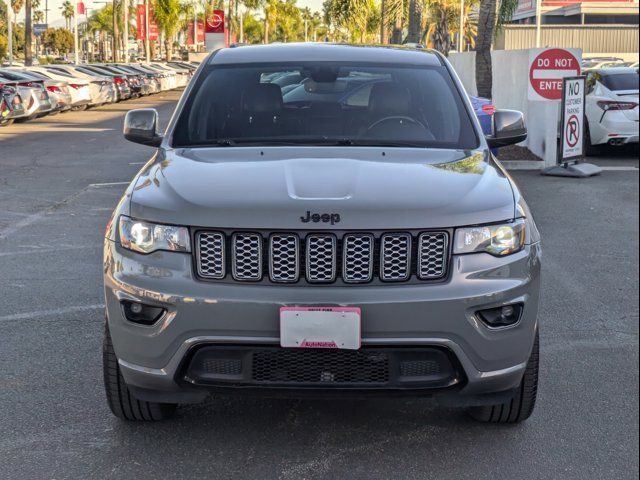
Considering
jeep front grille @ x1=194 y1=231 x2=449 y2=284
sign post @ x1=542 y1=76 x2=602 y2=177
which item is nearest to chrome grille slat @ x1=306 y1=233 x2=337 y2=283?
jeep front grille @ x1=194 y1=231 x2=449 y2=284

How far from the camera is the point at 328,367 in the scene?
3.99 m

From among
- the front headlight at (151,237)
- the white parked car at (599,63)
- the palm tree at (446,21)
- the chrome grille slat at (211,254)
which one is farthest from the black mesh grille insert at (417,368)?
the palm tree at (446,21)

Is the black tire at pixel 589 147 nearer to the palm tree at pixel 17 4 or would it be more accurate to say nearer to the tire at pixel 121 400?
the tire at pixel 121 400

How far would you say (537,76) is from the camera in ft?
51.3

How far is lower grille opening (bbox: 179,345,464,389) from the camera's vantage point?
3.97m

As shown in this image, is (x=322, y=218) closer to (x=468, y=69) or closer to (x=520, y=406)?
(x=520, y=406)

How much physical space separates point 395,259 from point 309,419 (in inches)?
42.2

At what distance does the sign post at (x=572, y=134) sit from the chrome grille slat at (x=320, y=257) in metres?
11.2

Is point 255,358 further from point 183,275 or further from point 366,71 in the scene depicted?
point 366,71

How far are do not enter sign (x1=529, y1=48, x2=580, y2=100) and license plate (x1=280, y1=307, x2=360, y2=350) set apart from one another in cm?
1229

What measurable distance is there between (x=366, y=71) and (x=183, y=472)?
2.59 metres

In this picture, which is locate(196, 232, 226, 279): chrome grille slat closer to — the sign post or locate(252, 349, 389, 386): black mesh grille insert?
locate(252, 349, 389, 386): black mesh grille insert

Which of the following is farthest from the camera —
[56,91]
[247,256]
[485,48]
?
[56,91]

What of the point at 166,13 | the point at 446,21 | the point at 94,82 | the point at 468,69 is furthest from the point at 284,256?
the point at 166,13
